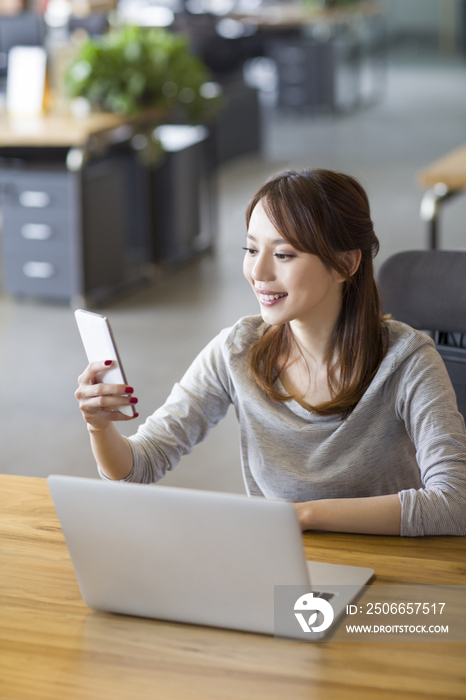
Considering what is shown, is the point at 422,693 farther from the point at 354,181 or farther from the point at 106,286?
the point at 106,286

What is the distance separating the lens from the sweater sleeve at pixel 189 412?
1520mm

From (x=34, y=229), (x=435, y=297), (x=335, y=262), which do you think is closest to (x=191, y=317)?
(x=34, y=229)

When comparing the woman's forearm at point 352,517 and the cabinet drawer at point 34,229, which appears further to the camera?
the cabinet drawer at point 34,229

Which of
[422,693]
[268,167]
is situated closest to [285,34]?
[268,167]

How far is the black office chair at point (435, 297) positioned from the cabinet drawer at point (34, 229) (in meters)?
2.97

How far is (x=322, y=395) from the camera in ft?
4.95

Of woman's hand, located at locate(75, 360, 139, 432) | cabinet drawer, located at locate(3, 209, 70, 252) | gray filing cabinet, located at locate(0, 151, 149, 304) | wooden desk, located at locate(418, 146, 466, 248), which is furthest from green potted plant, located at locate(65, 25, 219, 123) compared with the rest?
woman's hand, located at locate(75, 360, 139, 432)

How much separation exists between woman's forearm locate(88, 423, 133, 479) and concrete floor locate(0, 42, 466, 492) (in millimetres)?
1160

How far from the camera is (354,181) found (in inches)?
57.8

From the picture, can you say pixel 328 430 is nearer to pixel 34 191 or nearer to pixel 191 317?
pixel 191 317

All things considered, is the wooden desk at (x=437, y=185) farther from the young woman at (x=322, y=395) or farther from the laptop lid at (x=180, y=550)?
the laptop lid at (x=180, y=550)

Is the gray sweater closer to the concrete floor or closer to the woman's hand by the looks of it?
the woman's hand

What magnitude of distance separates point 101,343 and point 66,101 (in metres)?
3.98

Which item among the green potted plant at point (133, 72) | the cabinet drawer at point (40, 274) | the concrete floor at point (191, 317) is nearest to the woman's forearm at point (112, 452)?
the concrete floor at point (191, 317)
